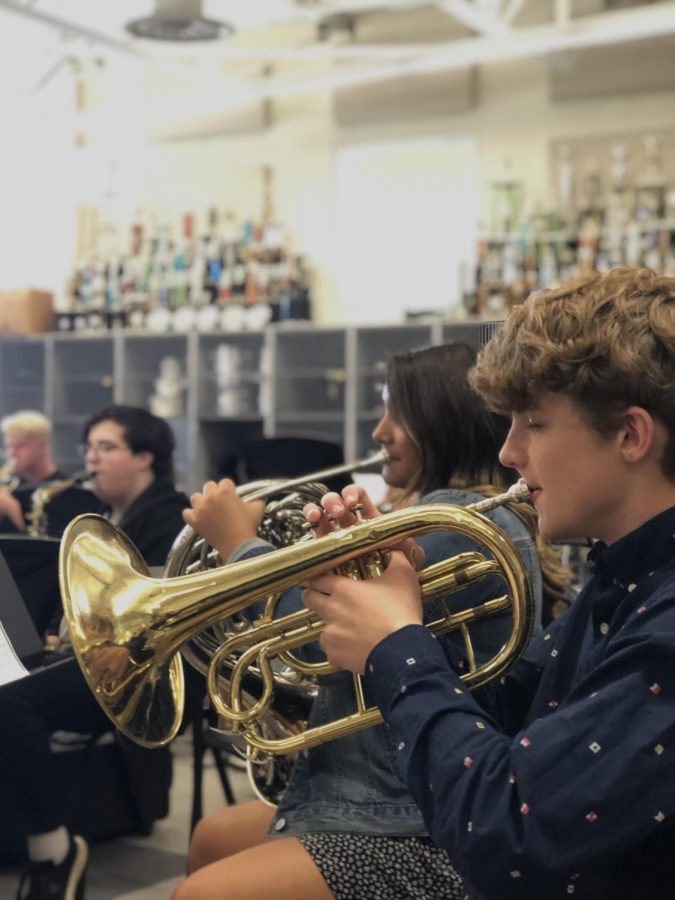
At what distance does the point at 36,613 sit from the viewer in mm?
2127

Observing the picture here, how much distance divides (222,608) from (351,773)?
45 centimetres

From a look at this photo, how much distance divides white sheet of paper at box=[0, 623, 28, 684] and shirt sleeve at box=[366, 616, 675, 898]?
0.78 m

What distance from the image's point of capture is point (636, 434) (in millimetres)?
1200

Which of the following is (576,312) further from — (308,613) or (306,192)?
(306,192)

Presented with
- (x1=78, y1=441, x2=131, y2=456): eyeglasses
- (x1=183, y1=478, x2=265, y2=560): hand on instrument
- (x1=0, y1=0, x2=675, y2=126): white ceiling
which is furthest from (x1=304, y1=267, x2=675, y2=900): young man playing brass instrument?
(x1=0, y1=0, x2=675, y2=126): white ceiling

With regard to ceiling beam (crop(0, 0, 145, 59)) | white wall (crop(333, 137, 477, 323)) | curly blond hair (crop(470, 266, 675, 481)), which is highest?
ceiling beam (crop(0, 0, 145, 59))

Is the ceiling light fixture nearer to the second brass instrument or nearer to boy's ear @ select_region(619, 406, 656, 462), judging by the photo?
the second brass instrument

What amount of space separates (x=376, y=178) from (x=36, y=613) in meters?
6.85

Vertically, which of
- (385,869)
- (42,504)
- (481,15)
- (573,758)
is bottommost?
(385,869)

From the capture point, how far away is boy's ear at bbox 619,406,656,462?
1.19 m

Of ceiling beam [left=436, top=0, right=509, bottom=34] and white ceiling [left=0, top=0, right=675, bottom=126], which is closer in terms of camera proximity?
ceiling beam [left=436, top=0, right=509, bottom=34]

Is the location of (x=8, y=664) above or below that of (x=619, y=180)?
below

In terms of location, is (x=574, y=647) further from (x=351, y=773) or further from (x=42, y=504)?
(x=42, y=504)

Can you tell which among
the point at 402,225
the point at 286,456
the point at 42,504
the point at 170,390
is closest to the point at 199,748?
the point at 42,504
